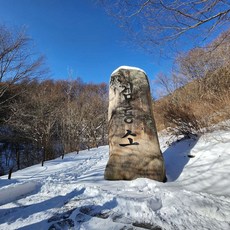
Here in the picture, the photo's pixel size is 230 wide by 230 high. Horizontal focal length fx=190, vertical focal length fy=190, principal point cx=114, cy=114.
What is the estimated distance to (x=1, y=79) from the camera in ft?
29.7

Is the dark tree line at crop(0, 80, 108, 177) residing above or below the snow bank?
above

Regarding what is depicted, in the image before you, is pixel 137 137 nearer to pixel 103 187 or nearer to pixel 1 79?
pixel 103 187

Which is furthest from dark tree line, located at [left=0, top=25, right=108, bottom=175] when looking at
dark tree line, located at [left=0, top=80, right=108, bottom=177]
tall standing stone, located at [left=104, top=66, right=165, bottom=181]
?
tall standing stone, located at [left=104, top=66, right=165, bottom=181]

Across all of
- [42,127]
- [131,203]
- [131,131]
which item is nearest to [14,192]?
[131,203]

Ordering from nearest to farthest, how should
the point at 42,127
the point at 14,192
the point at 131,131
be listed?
the point at 14,192 → the point at 131,131 → the point at 42,127

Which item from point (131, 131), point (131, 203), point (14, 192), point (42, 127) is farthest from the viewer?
point (42, 127)

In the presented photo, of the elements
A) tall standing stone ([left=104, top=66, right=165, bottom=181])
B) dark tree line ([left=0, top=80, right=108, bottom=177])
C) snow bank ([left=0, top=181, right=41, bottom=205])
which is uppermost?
dark tree line ([left=0, top=80, right=108, bottom=177])

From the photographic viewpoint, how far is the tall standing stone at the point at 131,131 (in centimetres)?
347

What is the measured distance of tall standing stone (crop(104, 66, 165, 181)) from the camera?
11.4ft

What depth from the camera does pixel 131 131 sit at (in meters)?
3.83

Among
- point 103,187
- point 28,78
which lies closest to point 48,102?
point 28,78

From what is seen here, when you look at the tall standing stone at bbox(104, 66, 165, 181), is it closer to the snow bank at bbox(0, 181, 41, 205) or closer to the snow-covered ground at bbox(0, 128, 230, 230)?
the snow-covered ground at bbox(0, 128, 230, 230)

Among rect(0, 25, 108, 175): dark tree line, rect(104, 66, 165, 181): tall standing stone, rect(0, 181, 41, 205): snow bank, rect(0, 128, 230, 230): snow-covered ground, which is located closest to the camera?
rect(0, 128, 230, 230): snow-covered ground

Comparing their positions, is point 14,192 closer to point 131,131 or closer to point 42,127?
point 131,131
